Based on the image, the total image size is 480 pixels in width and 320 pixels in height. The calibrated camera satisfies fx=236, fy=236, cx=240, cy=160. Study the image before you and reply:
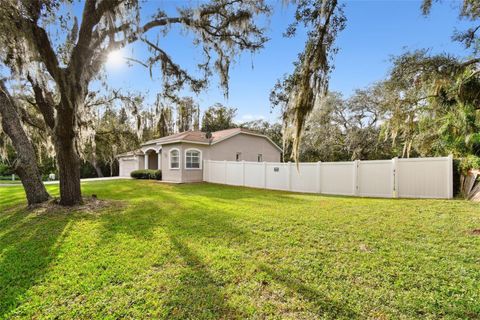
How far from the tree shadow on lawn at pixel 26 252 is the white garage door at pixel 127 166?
1701 cm

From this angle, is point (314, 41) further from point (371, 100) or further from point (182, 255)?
point (371, 100)

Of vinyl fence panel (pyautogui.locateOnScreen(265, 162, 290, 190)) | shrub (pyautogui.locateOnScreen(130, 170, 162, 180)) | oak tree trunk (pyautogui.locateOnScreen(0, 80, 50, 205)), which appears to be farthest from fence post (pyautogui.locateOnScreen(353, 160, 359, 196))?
shrub (pyautogui.locateOnScreen(130, 170, 162, 180))

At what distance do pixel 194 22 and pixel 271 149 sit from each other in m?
14.9

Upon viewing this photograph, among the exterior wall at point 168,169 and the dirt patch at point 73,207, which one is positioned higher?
the exterior wall at point 168,169

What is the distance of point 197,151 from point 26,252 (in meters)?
13.0

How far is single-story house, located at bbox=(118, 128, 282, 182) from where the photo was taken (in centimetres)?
1633

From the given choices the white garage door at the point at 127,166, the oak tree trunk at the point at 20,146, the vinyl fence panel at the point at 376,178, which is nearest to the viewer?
the oak tree trunk at the point at 20,146

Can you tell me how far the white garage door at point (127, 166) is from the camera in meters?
23.0

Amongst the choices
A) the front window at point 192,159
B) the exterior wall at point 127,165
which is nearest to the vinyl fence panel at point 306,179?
the front window at point 192,159

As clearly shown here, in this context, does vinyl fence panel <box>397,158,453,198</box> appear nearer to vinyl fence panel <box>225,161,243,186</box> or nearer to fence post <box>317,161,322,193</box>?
fence post <box>317,161,322,193</box>

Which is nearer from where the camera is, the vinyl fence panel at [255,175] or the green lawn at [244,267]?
the green lawn at [244,267]

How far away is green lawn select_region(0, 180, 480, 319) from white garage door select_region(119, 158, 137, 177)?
17.6 metres

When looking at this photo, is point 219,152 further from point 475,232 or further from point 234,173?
point 475,232

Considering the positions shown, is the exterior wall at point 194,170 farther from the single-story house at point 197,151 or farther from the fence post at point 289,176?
the fence post at point 289,176
